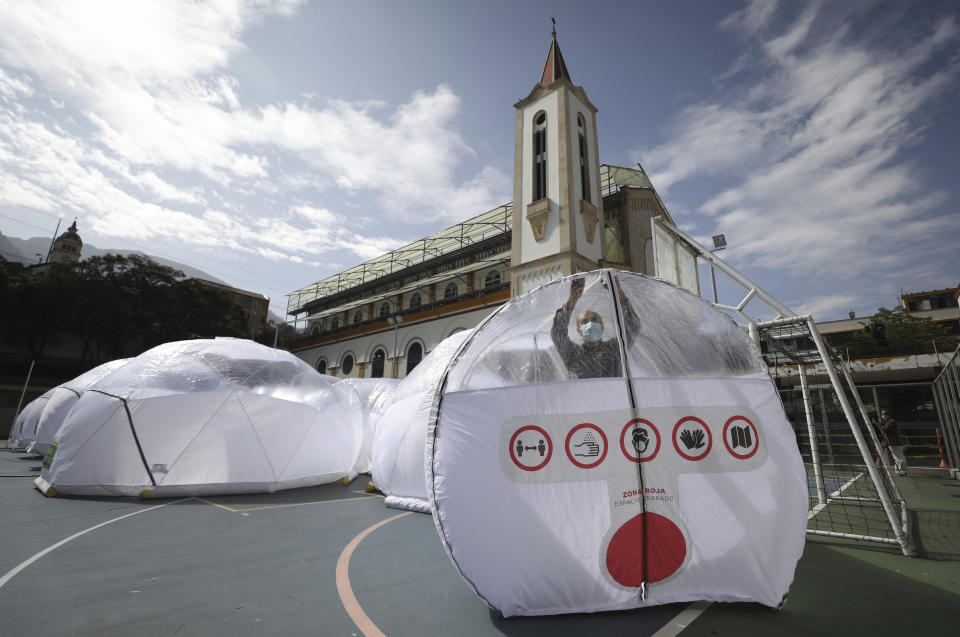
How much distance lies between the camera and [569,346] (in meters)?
3.58

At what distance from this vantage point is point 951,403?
10.4m

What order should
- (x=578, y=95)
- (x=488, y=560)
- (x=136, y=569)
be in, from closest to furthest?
(x=488, y=560) → (x=136, y=569) → (x=578, y=95)

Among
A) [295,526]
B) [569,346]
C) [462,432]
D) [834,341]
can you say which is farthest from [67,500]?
[834,341]

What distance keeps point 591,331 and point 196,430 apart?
811 cm

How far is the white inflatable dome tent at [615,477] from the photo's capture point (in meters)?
3.04

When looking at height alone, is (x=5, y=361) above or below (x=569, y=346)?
above

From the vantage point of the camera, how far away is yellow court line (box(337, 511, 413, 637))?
→ 115 inches

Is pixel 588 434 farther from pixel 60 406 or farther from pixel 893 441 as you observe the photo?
pixel 60 406

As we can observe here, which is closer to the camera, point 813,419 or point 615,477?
point 615,477

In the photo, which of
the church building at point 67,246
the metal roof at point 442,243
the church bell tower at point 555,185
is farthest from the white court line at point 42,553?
the church building at point 67,246

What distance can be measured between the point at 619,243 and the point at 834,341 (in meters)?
30.8

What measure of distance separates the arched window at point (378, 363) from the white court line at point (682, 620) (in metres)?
30.2

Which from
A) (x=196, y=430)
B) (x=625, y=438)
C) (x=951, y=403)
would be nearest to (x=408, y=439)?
(x=196, y=430)

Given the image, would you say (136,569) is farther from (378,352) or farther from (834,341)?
(834,341)
